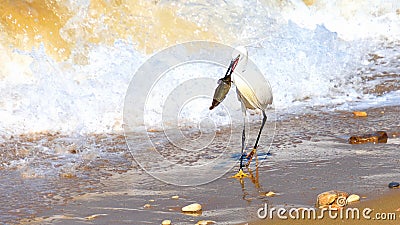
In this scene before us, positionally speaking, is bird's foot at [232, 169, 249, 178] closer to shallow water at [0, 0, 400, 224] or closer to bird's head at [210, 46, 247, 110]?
shallow water at [0, 0, 400, 224]

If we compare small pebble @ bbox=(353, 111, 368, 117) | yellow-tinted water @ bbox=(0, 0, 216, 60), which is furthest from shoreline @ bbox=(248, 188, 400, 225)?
yellow-tinted water @ bbox=(0, 0, 216, 60)

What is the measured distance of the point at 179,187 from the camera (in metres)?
4.57

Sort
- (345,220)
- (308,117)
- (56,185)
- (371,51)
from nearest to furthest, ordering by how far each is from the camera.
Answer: (345,220), (56,185), (308,117), (371,51)

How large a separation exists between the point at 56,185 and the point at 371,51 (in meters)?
8.14

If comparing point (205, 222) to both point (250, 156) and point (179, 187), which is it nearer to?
point (179, 187)

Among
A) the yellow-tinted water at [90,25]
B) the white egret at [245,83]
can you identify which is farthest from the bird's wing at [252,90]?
the yellow-tinted water at [90,25]

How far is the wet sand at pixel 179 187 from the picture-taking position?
394cm

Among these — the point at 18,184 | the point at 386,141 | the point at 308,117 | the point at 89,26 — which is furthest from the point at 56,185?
the point at 89,26

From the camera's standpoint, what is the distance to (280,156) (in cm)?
541

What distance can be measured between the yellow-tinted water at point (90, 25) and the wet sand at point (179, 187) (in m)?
3.05

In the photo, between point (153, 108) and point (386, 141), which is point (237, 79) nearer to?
point (386, 141)

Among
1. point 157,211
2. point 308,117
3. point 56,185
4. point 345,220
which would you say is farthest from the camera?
point 308,117

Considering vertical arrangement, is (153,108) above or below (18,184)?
above

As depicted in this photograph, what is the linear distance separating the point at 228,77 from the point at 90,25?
5151 millimetres
